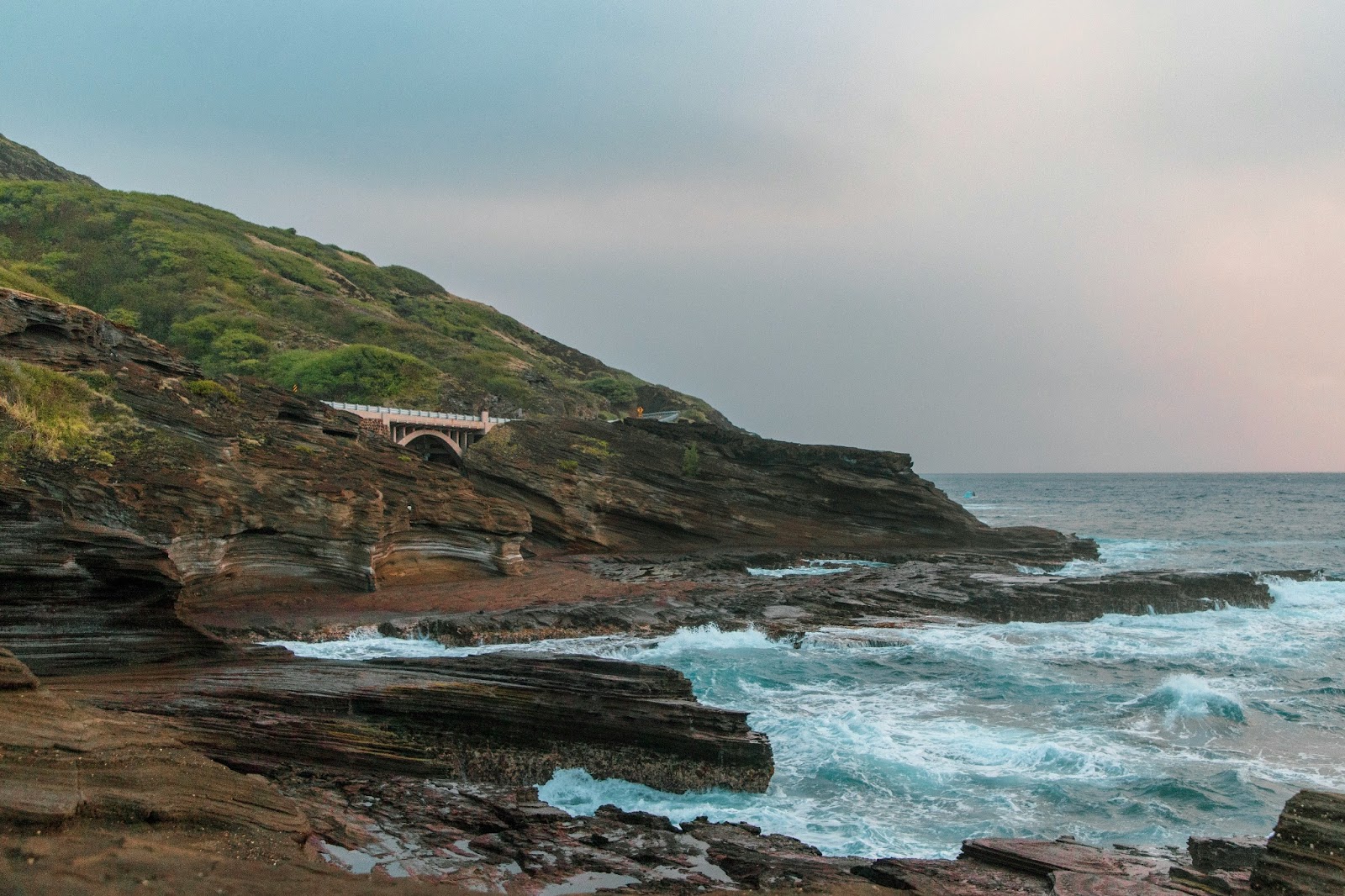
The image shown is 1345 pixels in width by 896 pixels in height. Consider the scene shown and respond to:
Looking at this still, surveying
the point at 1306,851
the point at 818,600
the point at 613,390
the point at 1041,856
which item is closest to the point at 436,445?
the point at 818,600

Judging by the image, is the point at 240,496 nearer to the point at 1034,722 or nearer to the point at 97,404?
the point at 97,404

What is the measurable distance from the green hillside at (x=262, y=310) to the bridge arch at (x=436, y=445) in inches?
489

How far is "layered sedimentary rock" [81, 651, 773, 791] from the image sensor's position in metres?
14.3

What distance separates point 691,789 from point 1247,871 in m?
7.73

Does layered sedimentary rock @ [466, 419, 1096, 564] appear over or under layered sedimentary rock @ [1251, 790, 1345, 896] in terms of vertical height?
over

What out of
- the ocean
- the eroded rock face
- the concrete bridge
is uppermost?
the concrete bridge

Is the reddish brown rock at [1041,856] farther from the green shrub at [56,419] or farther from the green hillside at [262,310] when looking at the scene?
the green hillside at [262,310]

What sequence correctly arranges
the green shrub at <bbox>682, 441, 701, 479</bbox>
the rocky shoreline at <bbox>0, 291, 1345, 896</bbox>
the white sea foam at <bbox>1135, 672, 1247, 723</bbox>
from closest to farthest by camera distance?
1. the rocky shoreline at <bbox>0, 291, 1345, 896</bbox>
2. the white sea foam at <bbox>1135, 672, 1247, 723</bbox>
3. the green shrub at <bbox>682, 441, 701, 479</bbox>

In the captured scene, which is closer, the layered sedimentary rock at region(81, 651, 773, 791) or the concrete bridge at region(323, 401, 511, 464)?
the layered sedimentary rock at region(81, 651, 773, 791)

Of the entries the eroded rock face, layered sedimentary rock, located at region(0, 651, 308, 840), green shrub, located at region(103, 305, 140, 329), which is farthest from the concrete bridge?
layered sedimentary rock, located at region(0, 651, 308, 840)

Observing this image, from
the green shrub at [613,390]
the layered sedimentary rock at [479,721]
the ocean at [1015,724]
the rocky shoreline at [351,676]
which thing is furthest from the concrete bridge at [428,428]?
the green shrub at [613,390]

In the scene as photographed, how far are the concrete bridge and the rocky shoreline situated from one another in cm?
928

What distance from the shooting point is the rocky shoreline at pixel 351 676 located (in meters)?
8.57

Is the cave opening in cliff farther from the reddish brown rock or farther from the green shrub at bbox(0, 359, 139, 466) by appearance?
the reddish brown rock
